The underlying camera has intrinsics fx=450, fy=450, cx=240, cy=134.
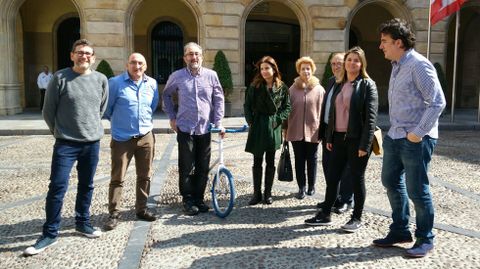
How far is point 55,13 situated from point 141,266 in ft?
57.6

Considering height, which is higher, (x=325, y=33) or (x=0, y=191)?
(x=325, y=33)

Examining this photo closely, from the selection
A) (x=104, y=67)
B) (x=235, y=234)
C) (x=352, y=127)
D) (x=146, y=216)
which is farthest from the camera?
(x=104, y=67)

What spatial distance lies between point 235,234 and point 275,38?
672 inches

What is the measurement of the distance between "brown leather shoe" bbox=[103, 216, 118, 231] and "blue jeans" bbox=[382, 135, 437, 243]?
8.85 feet

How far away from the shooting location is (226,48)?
1590cm

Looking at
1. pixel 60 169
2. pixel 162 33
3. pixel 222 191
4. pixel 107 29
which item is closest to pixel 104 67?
pixel 107 29

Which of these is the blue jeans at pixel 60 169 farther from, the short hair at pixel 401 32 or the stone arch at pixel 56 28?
the stone arch at pixel 56 28

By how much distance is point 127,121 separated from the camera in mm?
4625

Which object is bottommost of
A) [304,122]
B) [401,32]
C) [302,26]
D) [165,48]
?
[304,122]

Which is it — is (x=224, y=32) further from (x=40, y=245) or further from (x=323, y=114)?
(x=40, y=245)

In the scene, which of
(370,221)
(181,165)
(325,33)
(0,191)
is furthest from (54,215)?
(325,33)

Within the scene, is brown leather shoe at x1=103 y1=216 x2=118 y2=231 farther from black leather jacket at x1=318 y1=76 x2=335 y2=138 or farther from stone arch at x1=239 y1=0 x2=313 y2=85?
stone arch at x1=239 y1=0 x2=313 y2=85

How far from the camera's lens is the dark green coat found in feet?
17.3

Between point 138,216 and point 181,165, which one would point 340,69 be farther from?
point 138,216
